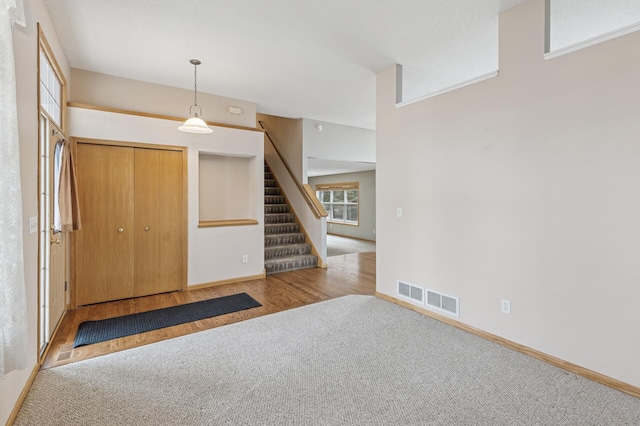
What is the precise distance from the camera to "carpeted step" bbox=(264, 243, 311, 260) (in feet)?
18.5

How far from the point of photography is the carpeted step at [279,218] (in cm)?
646

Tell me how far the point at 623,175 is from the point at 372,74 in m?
2.79

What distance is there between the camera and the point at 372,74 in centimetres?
399

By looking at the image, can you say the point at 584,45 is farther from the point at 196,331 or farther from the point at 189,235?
the point at 189,235

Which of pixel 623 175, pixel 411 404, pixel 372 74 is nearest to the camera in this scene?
pixel 411 404

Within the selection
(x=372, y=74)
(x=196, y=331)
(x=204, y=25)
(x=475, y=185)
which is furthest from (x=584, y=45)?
(x=196, y=331)

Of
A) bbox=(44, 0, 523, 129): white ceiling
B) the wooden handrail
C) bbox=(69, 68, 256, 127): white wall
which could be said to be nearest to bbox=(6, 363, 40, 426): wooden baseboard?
bbox=(44, 0, 523, 129): white ceiling

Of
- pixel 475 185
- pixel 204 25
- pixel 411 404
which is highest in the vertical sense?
pixel 204 25

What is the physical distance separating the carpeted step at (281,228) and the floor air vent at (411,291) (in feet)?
10.2

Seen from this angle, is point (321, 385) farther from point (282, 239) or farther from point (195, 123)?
point (282, 239)

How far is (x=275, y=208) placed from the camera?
6.73m

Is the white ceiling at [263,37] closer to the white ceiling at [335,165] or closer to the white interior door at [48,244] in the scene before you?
the white interior door at [48,244]

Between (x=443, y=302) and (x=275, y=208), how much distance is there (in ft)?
14.0

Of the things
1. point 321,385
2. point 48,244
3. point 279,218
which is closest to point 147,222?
point 48,244
